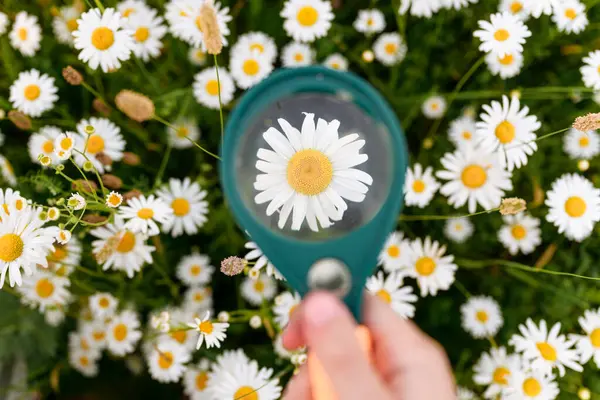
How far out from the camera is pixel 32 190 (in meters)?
1.13

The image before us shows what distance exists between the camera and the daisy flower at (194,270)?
1242 millimetres

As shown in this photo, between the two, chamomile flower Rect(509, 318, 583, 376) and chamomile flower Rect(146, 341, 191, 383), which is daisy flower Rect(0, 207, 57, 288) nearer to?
chamomile flower Rect(146, 341, 191, 383)

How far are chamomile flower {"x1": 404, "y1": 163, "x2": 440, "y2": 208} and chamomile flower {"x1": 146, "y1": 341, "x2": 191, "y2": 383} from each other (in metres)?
0.63

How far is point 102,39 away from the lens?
41.8 inches

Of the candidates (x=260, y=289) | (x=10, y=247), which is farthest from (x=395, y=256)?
(x=10, y=247)

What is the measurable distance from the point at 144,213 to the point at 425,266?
636 mm

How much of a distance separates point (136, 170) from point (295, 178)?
1.89ft

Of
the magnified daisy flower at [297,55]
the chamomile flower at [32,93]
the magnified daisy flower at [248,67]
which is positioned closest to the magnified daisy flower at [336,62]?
the magnified daisy flower at [297,55]

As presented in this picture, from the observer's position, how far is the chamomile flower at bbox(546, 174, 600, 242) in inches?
45.5

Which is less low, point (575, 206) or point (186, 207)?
point (575, 206)

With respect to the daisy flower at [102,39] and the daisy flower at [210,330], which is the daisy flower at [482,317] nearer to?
the daisy flower at [210,330]

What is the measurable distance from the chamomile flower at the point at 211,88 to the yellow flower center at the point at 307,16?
9.0 inches

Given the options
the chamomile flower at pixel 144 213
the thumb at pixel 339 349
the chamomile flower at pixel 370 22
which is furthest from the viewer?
the chamomile flower at pixel 370 22

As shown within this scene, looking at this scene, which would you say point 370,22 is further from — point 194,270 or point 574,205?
point 194,270
